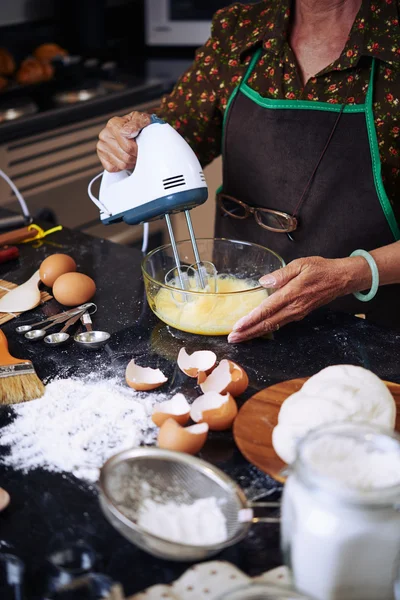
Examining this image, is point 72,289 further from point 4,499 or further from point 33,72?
point 33,72

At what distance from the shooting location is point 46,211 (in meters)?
2.00

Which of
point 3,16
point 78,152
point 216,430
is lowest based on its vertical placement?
point 78,152

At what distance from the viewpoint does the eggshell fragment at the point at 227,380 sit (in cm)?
111

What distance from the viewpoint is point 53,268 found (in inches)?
58.8

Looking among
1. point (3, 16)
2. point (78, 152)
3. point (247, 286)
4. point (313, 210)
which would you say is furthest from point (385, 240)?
point (3, 16)

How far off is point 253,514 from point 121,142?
81 centimetres

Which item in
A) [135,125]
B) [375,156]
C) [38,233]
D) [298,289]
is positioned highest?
[135,125]

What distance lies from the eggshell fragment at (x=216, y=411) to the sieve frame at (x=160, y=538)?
0.16 m

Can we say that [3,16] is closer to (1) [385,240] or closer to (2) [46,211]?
(2) [46,211]

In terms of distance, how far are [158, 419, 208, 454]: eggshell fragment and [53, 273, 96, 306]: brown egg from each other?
20.1 inches

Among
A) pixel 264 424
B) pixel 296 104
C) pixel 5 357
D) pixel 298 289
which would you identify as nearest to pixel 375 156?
pixel 296 104

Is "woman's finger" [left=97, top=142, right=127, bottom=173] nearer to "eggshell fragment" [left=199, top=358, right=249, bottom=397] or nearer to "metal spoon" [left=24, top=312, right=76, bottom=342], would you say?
"metal spoon" [left=24, top=312, right=76, bottom=342]

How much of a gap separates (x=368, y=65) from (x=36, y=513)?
3.86ft

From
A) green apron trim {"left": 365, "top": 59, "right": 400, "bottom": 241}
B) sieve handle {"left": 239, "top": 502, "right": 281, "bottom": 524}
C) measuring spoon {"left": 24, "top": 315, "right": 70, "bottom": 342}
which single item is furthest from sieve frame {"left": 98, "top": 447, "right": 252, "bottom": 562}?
green apron trim {"left": 365, "top": 59, "right": 400, "bottom": 241}
